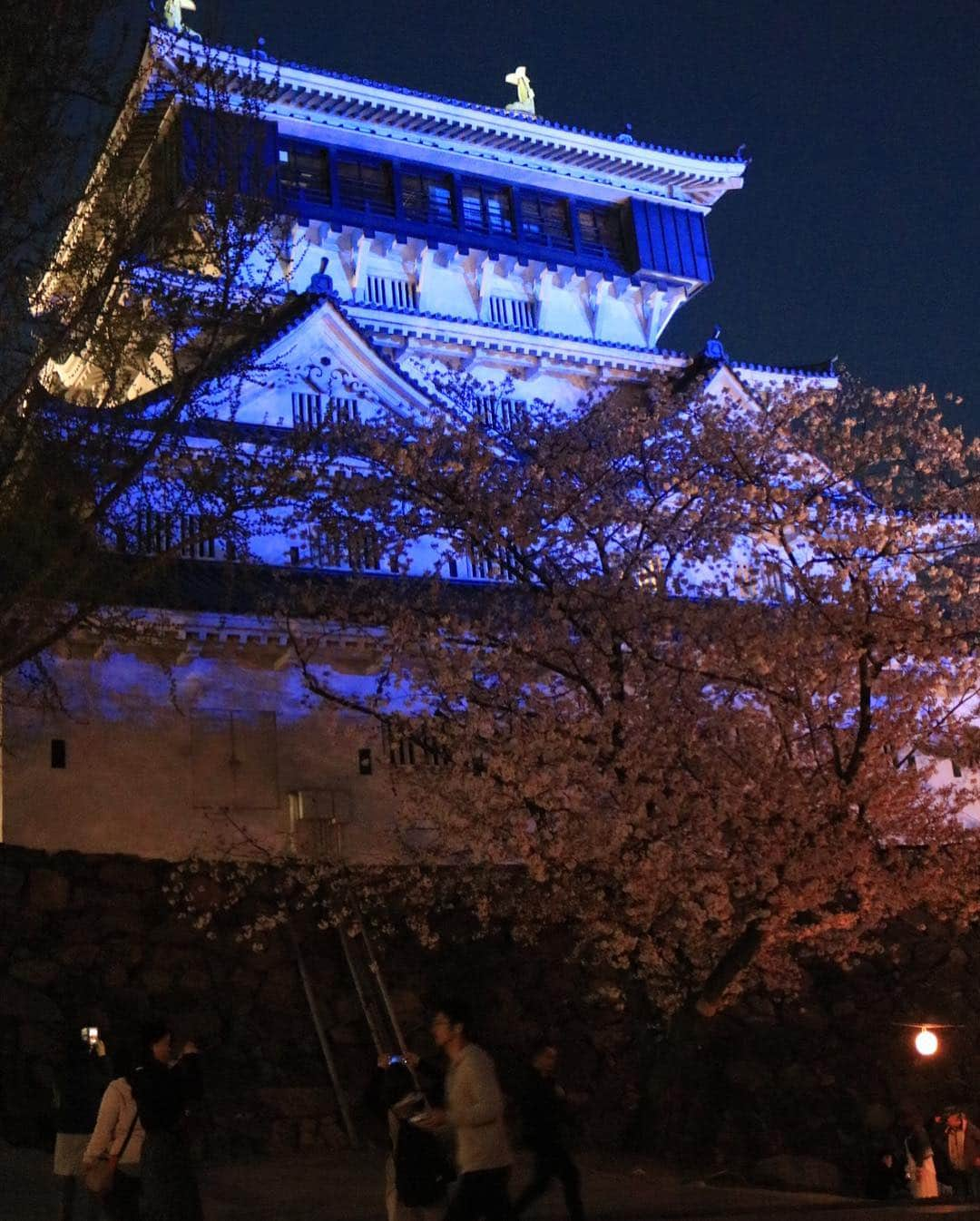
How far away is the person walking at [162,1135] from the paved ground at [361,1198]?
3680 mm

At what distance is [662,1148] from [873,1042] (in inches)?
180

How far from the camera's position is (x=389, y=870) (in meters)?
18.7

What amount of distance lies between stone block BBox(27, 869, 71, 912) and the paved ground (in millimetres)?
3368

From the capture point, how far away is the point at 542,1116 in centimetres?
1088

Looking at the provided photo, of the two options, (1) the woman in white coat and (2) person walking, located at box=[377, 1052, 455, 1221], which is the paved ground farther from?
(2) person walking, located at box=[377, 1052, 455, 1221]

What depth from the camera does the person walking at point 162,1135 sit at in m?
8.58

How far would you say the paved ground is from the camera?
1229cm

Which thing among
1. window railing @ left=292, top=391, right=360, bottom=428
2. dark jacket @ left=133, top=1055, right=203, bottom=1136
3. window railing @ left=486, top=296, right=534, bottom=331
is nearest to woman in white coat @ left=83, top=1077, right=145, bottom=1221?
dark jacket @ left=133, top=1055, right=203, bottom=1136

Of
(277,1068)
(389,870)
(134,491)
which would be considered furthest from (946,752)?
(134,491)

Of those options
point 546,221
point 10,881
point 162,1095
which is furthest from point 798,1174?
point 546,221

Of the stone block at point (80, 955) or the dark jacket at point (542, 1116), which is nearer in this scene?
the dark jacket at point (542, 1116)

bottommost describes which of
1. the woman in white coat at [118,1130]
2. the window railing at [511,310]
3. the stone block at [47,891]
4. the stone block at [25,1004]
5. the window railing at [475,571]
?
the woman in white coat at [118,1130]

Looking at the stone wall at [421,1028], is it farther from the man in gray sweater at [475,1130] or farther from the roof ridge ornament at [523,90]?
the roof ridge ornament at [523,90]

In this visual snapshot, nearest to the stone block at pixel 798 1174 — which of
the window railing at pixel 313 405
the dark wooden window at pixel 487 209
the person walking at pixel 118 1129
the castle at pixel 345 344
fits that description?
the castle at pixel 345 344
